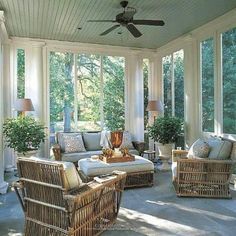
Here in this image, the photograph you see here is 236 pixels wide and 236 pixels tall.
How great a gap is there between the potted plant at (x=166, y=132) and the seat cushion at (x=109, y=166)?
58.1 inches

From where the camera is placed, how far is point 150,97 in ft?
24.4

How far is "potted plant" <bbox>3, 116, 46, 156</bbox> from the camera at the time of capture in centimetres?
517

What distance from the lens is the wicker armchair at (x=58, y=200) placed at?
7.73ft

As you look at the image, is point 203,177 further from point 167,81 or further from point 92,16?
point 167,81

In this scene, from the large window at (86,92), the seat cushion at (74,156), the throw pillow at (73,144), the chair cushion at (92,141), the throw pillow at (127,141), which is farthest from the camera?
the large window at (86,92)

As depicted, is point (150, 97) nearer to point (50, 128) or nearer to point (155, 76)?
point (155, 76)

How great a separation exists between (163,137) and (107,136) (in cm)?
129

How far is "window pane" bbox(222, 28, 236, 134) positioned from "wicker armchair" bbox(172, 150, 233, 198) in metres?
1.09

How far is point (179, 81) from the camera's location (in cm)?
655

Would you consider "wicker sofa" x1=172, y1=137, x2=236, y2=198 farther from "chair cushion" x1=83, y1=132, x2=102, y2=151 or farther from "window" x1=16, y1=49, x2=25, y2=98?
"window" x1=16, y1=49, x2=25, y2=98

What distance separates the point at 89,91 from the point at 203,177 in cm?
381

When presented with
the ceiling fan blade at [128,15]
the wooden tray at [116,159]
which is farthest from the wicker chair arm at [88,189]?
the ceiling fan blade at [128,15]

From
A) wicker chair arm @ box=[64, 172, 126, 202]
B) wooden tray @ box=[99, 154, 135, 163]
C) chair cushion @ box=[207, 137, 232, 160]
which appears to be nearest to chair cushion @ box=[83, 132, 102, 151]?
wooden tray @ box=[99, 154, 135, 163]

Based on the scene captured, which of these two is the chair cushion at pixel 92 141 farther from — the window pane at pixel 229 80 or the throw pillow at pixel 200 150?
the window pane at pixel 229 80
